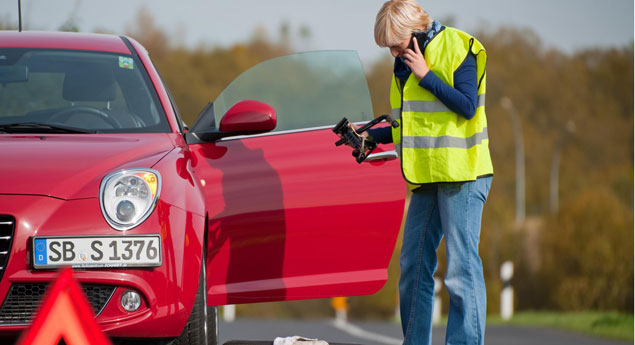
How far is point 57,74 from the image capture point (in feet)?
18.0

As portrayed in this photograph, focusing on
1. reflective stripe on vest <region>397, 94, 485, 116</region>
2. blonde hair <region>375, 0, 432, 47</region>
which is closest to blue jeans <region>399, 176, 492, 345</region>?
reflective stripe on vest <region>397, 94, 485, 116</region>

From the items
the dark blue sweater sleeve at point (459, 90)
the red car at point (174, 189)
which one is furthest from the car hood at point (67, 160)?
the dark blue sweater sleeve at point (459, 90)

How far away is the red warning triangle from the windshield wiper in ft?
6.25

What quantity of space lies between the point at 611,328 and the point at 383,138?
27.2 feet

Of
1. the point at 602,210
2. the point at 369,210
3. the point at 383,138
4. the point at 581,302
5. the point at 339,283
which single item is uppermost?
the point at 383,138

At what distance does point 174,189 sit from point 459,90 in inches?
56.2

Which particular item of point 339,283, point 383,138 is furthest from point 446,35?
point 339,283

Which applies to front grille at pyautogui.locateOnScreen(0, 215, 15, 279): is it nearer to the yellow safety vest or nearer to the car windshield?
the car windshield

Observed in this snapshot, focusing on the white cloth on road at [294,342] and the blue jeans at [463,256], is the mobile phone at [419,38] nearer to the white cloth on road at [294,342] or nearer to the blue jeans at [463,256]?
the blue jeans at [463,256]

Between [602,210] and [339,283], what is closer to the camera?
[339,283]

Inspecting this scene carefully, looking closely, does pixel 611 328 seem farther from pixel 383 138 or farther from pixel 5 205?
pixel 5 205

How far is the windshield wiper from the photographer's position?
489cm

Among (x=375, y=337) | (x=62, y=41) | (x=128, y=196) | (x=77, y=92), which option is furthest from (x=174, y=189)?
(x=375, y=337)

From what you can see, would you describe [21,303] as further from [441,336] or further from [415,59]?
[441,336]
